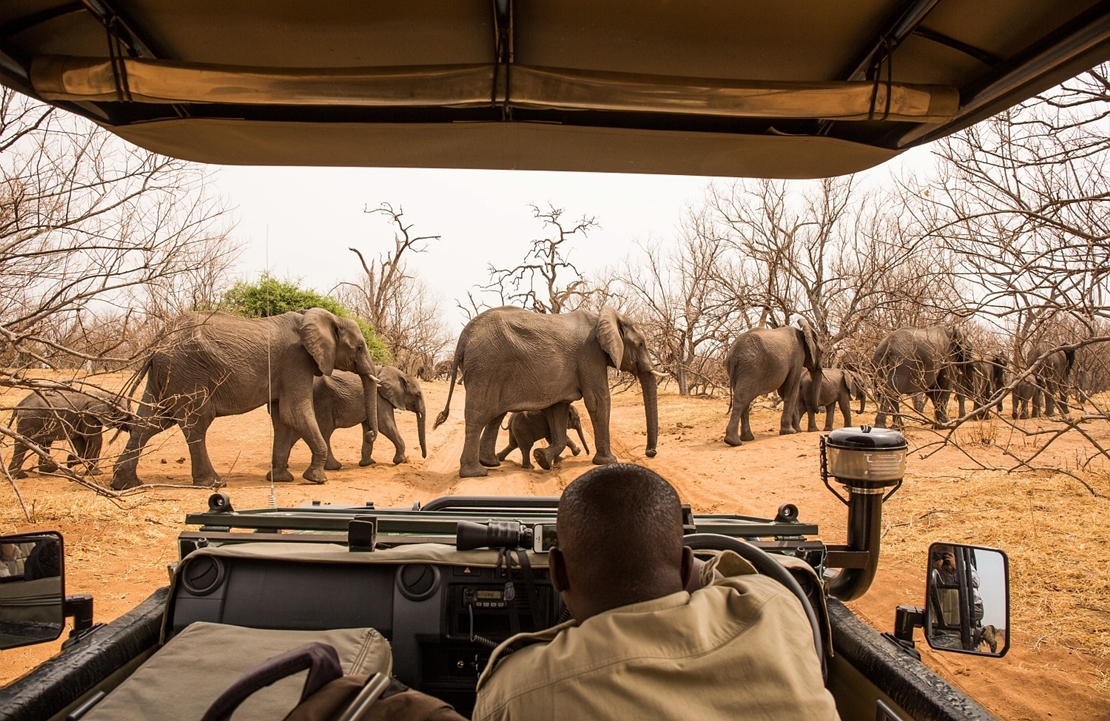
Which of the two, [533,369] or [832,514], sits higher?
[533,369]

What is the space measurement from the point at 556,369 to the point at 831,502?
4.64 meters

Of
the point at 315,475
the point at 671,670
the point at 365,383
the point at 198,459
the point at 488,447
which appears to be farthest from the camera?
the point at 365,383

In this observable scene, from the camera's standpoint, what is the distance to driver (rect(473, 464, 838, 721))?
128 centimetres

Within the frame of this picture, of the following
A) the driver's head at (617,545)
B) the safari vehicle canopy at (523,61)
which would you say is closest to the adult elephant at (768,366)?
the safari vehicle canopy at (523,61)

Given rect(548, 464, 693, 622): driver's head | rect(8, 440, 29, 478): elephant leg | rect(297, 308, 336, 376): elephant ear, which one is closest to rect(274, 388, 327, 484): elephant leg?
rect(297, 308, 336, 376): elephant ear

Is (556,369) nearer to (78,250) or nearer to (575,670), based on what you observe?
Result: (78,250)

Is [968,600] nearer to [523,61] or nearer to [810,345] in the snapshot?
[523,61]

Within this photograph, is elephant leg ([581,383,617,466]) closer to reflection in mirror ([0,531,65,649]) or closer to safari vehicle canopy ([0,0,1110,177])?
safari vehicle canopy ([0,0,1110,177])

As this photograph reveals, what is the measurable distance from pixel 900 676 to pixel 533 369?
1028 cm

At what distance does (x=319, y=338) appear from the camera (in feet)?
39.0

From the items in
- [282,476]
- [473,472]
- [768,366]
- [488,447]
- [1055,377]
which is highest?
[768,366]

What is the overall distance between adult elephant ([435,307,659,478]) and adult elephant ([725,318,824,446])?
294 cm

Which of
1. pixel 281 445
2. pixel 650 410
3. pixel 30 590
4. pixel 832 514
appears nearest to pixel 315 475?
pixel 281 445

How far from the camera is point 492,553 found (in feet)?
7.57
